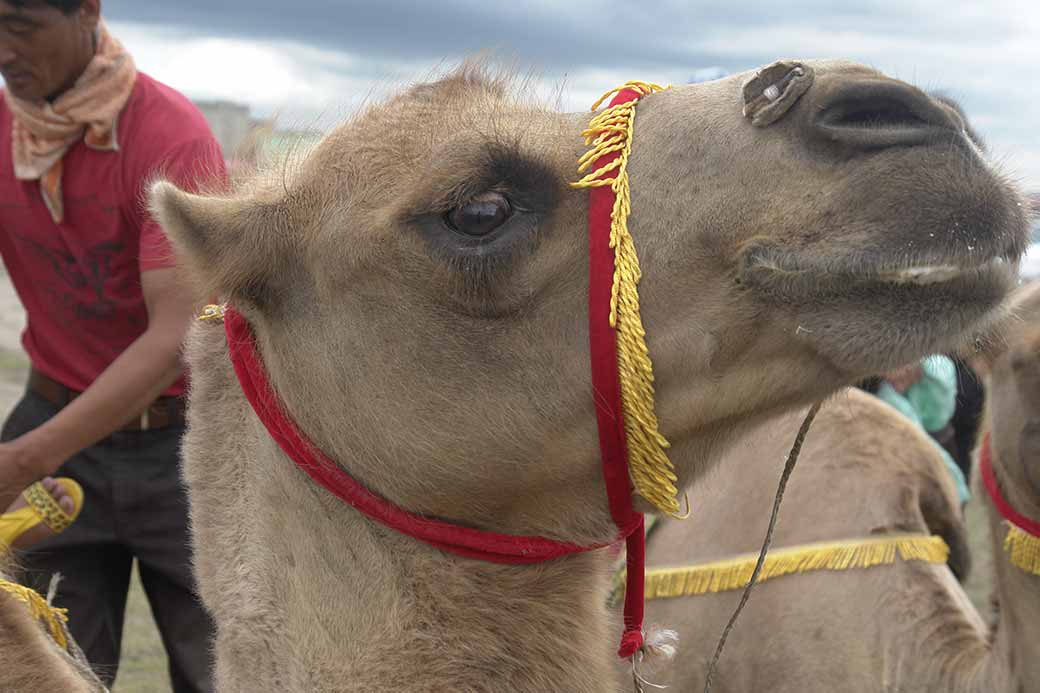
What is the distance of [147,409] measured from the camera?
3.96m

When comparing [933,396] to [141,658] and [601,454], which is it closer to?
[601,454]

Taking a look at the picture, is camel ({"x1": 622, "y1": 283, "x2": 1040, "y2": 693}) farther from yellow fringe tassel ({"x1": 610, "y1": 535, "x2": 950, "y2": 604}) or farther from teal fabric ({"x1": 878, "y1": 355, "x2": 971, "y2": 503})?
teal fabric ({"x1": 878, "y1": 355, "x2": 971, "y2": 503})

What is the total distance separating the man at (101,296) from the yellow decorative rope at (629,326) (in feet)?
5.64

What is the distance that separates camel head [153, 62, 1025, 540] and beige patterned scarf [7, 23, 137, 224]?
62.0 inches

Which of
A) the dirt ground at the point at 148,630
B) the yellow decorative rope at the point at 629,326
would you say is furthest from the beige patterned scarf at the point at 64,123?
the dirt ground at the point at 148,630

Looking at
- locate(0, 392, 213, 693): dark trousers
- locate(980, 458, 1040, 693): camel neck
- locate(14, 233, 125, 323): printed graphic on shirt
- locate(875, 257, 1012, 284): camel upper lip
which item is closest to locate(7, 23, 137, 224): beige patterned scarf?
locate(14, 233, 125, 323): printed graphic on shirt

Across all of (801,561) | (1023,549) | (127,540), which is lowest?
(127,540)

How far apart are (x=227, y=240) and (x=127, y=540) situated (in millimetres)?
2076

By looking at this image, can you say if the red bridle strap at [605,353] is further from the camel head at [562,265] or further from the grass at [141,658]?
the grass at [141,658]

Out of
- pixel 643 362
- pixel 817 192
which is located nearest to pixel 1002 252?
pixel 817 192

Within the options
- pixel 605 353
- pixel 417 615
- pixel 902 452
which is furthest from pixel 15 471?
pixel 902 452

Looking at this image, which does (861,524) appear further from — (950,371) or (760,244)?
(950,371)

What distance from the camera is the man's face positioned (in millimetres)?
3670

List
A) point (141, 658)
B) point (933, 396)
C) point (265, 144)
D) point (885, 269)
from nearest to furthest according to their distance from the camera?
point (885, 269) < point (265, 144) < point (933, 396) < point (141, 658)
